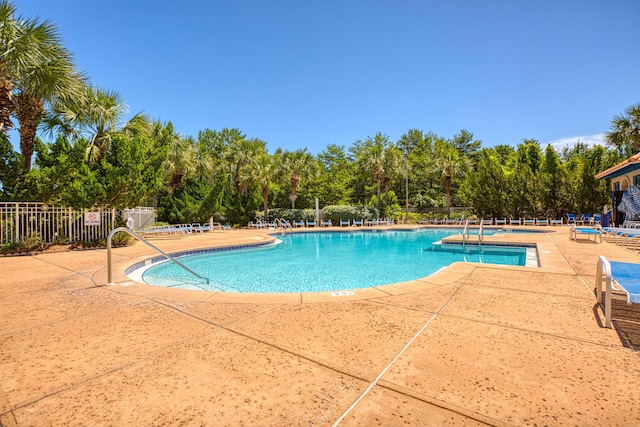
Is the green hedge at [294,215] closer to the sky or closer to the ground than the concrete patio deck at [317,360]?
closer to the sky

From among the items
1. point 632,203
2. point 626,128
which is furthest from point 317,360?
point 626,128

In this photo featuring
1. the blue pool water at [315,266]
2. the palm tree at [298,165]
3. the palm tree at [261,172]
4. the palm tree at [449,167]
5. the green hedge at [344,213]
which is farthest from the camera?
the palm tree at [449,167]

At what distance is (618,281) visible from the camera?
3.36 m

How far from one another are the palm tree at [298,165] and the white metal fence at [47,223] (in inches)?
597

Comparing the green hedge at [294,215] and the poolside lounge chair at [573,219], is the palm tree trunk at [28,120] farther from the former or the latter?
the poolside lounge chair at [573,219]

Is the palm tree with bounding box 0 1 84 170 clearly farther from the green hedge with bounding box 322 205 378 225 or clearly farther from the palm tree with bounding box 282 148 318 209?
the green hedge with bounding box 322 205 378 225

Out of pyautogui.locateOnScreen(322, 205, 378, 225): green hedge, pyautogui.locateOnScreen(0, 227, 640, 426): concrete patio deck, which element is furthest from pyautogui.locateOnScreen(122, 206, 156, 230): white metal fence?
pyautogui.locateOnScreen(0, 227, 640, 426): concrete patio deck

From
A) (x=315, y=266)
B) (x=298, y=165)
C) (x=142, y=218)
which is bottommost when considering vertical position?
(x=315, y=266)

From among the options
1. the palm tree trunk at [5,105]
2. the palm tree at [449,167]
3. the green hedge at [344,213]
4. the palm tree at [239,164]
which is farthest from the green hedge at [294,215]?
the palm tree trunk at [5,105]

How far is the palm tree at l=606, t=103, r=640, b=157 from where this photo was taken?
56.1 feet

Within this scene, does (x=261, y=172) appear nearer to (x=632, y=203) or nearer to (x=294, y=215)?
(x=294, y=215)

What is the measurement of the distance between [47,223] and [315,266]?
9571 millimetres

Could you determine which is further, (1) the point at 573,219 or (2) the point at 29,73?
(1) the point at 573,219

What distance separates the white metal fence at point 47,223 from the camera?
9.92 meters
